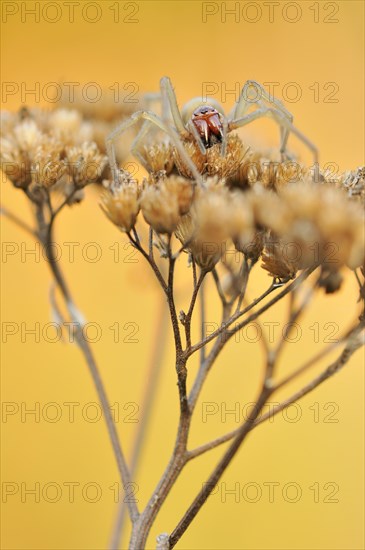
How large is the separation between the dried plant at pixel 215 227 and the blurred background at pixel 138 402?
679mm

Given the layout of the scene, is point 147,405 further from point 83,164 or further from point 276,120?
point 276,120

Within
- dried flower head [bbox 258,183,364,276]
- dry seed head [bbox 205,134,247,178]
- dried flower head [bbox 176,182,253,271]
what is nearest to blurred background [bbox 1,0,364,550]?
dry seed head [bbox 205,134,247,178]

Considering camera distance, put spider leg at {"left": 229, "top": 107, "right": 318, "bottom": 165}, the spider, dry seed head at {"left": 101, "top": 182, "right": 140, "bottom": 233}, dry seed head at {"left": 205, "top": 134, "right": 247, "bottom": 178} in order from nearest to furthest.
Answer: dry seed head at {"left": 101, "top": 182, "right": 140, "bottom": 233}
dry seed head at {"left": 205, "top": 134, "right": 247, "bottom": 178}
the spider
spider leg at {"left": 229, "top": 107, "right": 318, "bottom": 165}

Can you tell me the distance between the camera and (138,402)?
3293 millimetres

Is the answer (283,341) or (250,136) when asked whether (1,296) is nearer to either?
(250,136)

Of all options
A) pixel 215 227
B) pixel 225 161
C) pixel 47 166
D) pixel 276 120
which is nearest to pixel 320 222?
pixel 215 227

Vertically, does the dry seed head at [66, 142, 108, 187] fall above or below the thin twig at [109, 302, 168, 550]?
above

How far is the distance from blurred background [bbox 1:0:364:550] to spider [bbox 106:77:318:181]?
106 mm

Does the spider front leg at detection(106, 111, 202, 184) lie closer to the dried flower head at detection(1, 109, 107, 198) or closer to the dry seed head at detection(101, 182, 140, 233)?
the dried flower head at detection(1, 109, 107, 198)

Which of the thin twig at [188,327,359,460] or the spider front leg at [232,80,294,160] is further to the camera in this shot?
the spider front leg at [232,80,294,160]

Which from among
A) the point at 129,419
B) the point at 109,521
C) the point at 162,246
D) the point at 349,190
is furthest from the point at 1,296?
the point at 349,190

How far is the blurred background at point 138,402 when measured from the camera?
3.04 metres

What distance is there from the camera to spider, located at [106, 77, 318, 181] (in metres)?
2.12

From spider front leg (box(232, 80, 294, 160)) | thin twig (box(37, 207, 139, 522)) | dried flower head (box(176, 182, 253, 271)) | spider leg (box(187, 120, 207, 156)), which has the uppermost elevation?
spider front leg (box(232, 80, 294, 160))
